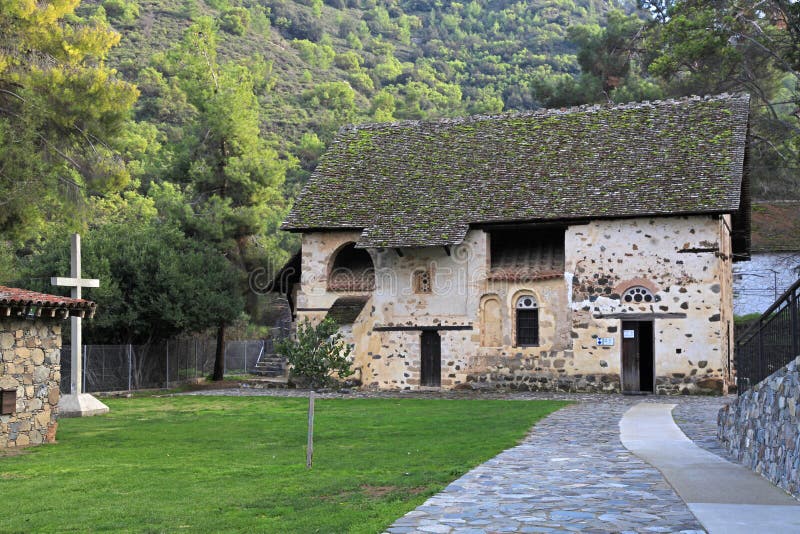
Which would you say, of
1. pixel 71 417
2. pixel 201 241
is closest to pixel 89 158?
pixel 71 417

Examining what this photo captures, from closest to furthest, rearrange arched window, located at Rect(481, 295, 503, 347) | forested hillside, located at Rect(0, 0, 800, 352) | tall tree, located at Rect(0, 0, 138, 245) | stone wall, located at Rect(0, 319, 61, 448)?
stone wall, located at Rect(0, 319, 61, 448) → tall tree, located at Rect(0, 0, 138, 245) → forested hillside, located at Rect(0, 0, 800, 352) → arched window, located at Rect(481, 295, 503, 347)

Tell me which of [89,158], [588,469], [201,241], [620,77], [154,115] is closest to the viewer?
[588,469]

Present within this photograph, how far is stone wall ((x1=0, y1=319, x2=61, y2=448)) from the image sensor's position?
16734 mm

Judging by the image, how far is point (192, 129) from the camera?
43.7 meters

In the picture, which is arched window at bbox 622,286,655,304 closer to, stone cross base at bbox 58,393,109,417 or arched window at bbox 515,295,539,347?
arched window at bbox 515,295,539,347

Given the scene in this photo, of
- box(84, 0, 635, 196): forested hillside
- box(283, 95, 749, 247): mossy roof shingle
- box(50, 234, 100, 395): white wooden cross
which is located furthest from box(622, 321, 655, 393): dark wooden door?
box(84, 0, 635, 196): forested hillside

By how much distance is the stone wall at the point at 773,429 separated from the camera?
33.1 ft

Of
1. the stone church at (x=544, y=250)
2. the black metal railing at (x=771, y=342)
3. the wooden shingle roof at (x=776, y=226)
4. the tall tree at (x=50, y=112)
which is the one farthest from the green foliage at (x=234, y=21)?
the black metal railing at (x=771, y=342)

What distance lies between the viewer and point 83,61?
1057 inches

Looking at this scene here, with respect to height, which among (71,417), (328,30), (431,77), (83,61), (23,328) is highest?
(328,30)

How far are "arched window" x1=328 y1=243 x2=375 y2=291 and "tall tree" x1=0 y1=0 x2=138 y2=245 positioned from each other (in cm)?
1024

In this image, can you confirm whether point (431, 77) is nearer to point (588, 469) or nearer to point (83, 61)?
point (83, 61)

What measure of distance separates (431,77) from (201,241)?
90999mm

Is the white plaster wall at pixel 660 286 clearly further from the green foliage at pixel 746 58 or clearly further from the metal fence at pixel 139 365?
the metal fence at pixel 139 365
